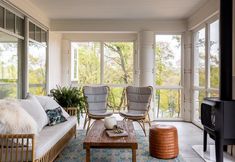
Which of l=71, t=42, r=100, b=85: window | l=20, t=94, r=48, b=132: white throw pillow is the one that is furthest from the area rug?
l=71, t=42, r=100, b=85: window

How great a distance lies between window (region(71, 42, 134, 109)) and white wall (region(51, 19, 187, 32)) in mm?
1056

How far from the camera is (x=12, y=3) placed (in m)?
3.92

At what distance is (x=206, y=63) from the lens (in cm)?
493

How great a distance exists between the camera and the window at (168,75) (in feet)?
20.7

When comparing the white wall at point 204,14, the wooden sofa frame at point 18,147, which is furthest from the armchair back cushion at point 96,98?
the wooden sofa frame at point 18,147

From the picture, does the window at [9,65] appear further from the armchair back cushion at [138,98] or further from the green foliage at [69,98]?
the armchair back cushion at [138,98]

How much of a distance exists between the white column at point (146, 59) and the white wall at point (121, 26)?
0.21 m

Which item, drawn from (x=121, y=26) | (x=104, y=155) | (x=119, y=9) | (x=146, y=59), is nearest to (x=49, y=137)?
(x=104, y=155)

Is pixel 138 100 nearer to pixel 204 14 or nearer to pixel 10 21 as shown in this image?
pixel 204 14

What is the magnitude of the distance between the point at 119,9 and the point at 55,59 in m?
2.48

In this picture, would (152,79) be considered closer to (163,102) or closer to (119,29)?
(163,102)

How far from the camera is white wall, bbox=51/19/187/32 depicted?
19.9 feet

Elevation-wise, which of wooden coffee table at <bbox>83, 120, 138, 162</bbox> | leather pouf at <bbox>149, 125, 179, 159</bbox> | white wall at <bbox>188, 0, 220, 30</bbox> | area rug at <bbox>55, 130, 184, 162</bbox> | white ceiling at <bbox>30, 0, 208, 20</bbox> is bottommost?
area rug at <bbox>55, 130, 184, 162</bbox>

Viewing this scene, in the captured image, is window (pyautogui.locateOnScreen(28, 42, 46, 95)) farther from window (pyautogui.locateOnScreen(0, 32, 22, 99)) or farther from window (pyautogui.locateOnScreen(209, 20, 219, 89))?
window (pyautogui.locateOnScreen(209, 20, 219, 89))
